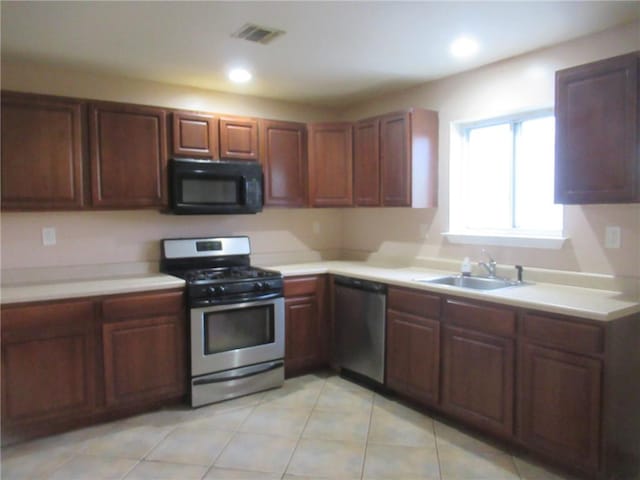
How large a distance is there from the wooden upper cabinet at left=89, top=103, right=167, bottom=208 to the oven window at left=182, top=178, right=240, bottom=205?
18cm

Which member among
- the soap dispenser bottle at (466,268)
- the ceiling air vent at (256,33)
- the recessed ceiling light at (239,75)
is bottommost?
the soap dispenser bottle at (466,268)

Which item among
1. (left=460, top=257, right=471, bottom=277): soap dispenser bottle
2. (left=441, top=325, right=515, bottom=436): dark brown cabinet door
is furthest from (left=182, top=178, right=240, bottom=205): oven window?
(left=441, top=325, right=515, bottom=436): dark brown cabinet door

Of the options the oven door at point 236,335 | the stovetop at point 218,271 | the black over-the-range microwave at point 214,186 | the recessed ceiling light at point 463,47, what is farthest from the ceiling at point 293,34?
the oven door at point 236,335

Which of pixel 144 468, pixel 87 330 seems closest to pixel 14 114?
pixel 87 330

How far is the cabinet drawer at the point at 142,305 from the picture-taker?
2944mm

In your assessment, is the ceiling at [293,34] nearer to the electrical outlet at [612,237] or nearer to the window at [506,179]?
the window at [506,179]

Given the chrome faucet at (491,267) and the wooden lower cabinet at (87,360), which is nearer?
the wooden lower cabinet at (87,360)

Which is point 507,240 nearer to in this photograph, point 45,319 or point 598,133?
point 598,133

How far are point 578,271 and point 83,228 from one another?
335cm

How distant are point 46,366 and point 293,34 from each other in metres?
2.43

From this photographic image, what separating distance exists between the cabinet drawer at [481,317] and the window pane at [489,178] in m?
0.90

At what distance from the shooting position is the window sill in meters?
2.94

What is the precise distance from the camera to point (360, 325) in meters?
3.55

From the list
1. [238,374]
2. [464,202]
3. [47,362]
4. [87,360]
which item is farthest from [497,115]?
[47,362]
